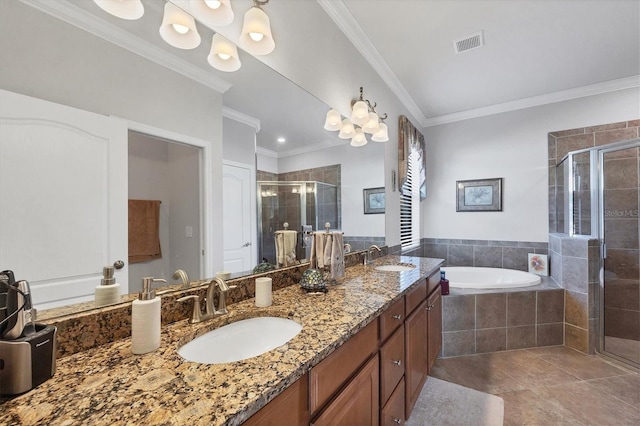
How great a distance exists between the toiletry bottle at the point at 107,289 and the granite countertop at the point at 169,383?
0.41ft

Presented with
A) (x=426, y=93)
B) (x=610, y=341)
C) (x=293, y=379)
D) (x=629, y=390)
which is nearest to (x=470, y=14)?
(x=426, y=93)

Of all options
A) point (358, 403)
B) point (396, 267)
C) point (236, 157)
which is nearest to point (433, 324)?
point (396, 267)

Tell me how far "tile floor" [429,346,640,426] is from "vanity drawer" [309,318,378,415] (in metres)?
1.34

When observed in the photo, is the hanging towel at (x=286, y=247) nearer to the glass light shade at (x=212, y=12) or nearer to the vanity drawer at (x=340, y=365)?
the vanity drawer at (x=340, y=365)

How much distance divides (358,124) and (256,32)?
1176 mm

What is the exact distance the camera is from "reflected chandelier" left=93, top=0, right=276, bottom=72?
92 centimetres

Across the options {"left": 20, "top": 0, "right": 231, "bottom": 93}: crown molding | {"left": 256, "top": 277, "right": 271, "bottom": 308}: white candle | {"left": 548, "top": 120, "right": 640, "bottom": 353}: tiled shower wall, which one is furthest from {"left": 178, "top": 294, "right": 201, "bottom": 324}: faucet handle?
{"left": 548, "top": 120, "right": 640, "bottom": 353}: tiled shower wall

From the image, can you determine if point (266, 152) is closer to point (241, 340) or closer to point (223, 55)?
point (223, 55)

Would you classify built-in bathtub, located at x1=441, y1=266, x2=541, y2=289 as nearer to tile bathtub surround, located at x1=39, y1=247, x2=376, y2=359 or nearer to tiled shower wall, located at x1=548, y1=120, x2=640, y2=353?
tiled shower wall, located at x1=548, y1=120, x2=640, y2=353

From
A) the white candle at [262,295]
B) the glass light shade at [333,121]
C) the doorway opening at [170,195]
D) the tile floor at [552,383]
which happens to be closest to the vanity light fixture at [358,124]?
the glass light shade at [333,121]

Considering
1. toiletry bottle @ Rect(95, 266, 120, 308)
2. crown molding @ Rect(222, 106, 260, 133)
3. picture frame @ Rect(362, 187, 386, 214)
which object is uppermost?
crown molding @ Rect(222, 106, 260, 133)

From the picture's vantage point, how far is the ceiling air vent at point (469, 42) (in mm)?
2252

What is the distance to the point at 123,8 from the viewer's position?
35.2 inches

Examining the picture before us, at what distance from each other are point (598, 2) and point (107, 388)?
10.7 ft
